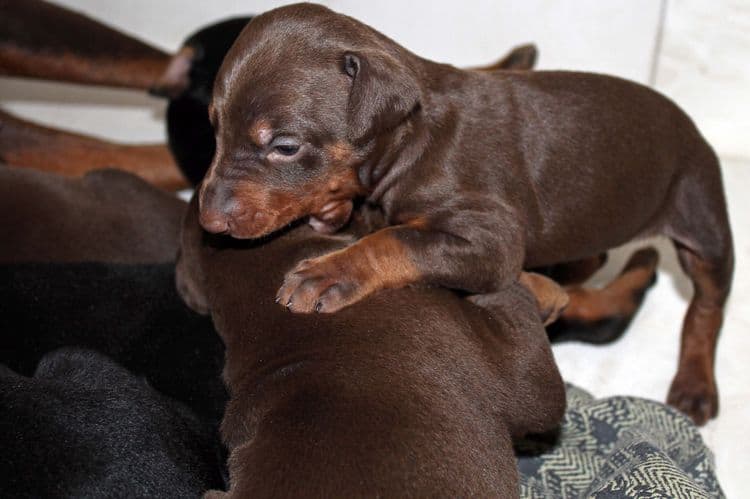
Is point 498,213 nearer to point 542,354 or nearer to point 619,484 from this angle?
point 542,354

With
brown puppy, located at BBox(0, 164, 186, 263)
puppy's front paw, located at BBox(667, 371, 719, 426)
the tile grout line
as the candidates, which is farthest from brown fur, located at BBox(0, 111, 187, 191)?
the tile grout line

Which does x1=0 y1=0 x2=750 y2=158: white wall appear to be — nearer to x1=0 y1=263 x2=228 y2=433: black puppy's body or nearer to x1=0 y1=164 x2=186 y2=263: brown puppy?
x1=0 y1=164 x2=186 y2=263: brown puppy

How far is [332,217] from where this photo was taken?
10.8ft

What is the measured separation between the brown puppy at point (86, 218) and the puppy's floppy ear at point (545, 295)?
58.0 inches

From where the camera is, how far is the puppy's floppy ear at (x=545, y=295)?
352 cm

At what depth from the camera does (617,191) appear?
3.56 meters

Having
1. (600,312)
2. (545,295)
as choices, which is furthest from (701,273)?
(545,295)

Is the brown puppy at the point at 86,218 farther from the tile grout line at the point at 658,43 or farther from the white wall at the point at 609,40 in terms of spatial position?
the tile grout line at the point at 658,43

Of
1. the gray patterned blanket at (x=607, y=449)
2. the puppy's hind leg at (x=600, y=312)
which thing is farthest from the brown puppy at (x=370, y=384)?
the puppy's hind leg at (x=600, y=312)

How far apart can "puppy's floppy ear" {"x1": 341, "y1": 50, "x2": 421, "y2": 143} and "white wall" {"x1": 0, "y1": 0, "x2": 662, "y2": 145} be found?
2626mm

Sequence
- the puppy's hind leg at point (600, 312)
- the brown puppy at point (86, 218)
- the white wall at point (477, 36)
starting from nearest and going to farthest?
the brown puppy at point (86, 218) → the puppy's hind leg at point (600, 312) → the white wall at point (477, 36)

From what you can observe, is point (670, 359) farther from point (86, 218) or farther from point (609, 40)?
point (86, 218)

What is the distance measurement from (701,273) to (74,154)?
291 cm

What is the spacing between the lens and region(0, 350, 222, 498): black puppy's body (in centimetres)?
265
